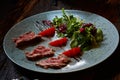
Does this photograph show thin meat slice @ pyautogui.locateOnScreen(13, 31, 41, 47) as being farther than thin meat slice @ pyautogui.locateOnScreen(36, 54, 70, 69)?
Yes

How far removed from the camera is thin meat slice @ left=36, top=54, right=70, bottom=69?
48.3 inches

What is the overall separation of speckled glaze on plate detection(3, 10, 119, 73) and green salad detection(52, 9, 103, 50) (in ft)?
0.13

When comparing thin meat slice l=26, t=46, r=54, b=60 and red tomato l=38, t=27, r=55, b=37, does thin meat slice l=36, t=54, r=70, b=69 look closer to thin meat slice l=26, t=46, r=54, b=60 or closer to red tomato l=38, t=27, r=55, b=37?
thin meat slice l=26, t=46, r=54, b=60

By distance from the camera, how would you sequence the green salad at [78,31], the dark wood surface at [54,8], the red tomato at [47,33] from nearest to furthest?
the dark wood surface at [54,8] → the green salad at [78,31] → the red tomato at [47,33]

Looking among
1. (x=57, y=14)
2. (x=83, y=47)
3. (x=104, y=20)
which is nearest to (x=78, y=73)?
(x=83, y=47)

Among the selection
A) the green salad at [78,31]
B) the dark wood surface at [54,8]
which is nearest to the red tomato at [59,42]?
the green salad at [78,31]

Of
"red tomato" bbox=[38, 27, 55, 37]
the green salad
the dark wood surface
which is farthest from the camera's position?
"red tomato" bbox=[38, 27, 55, 37]

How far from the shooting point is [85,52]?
4.38 ft

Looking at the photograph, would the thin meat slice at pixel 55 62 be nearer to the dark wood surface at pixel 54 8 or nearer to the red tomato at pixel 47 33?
the dark wood surface at pixel 54 8

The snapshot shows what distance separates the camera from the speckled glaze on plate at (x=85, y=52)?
1.24 m

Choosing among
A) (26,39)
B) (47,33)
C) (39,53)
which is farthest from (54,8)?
(39,53)

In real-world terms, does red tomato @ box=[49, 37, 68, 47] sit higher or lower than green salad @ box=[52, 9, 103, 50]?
lower

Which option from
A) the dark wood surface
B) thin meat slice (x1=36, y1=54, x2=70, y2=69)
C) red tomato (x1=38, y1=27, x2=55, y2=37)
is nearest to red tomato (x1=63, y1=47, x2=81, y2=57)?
thin meat slice (x1=36, y1=54, x2=70, y2=69)

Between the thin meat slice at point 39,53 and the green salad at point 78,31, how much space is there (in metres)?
0.13
